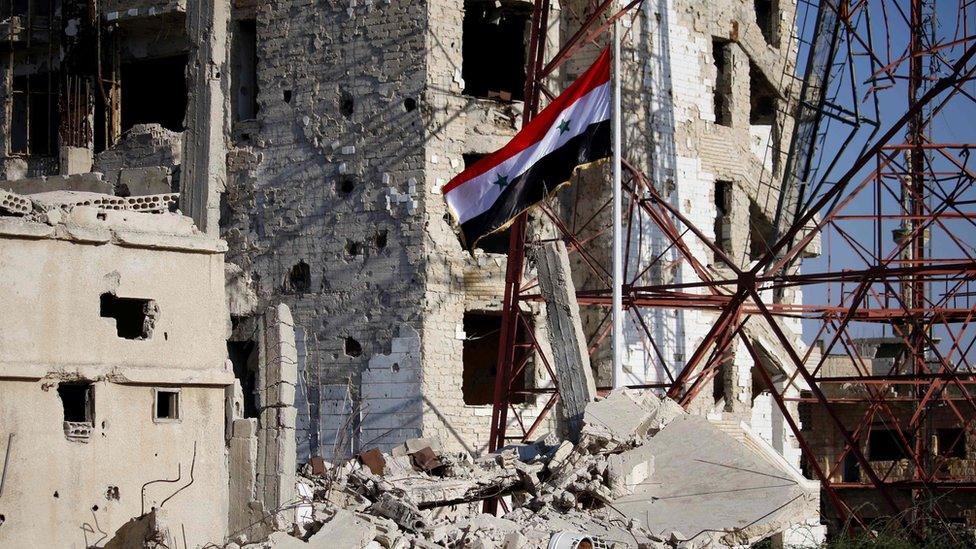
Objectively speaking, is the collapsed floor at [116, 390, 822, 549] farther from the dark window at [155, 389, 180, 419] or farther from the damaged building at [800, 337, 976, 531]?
the damaged building at [800, 337, 976, 531]

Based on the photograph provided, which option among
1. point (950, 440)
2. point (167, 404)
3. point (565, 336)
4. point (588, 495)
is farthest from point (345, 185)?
point (950, 440)

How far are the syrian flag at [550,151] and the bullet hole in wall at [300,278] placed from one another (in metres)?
4.81

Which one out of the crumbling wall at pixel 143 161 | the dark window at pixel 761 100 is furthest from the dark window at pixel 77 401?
the dark window at pixel 761 100

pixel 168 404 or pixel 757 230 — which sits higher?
pixel 757 230

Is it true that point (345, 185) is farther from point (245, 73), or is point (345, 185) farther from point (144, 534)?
point (144, 534)

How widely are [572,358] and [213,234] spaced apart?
4.52 meters

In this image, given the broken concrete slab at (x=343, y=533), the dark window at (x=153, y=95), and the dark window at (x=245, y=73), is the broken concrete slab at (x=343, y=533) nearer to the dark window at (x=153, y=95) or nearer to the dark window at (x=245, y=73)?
the dark window at (x=245, y=73)

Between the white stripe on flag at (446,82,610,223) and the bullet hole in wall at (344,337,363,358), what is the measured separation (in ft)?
13.7

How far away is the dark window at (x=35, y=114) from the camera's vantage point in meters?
28.9

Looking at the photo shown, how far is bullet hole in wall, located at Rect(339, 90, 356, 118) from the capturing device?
2545cm

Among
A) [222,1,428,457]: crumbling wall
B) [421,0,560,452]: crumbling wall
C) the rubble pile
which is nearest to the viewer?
the rubble pile

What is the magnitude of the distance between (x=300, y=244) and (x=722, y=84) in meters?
7.94

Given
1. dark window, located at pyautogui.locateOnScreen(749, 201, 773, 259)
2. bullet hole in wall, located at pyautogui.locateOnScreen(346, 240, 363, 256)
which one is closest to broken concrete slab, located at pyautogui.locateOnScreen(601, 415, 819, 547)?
bullet hole in wall, located at pyautogui.locateOnScreen(346, 240, 363, 256)

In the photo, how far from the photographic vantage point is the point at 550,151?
69.5 feet
